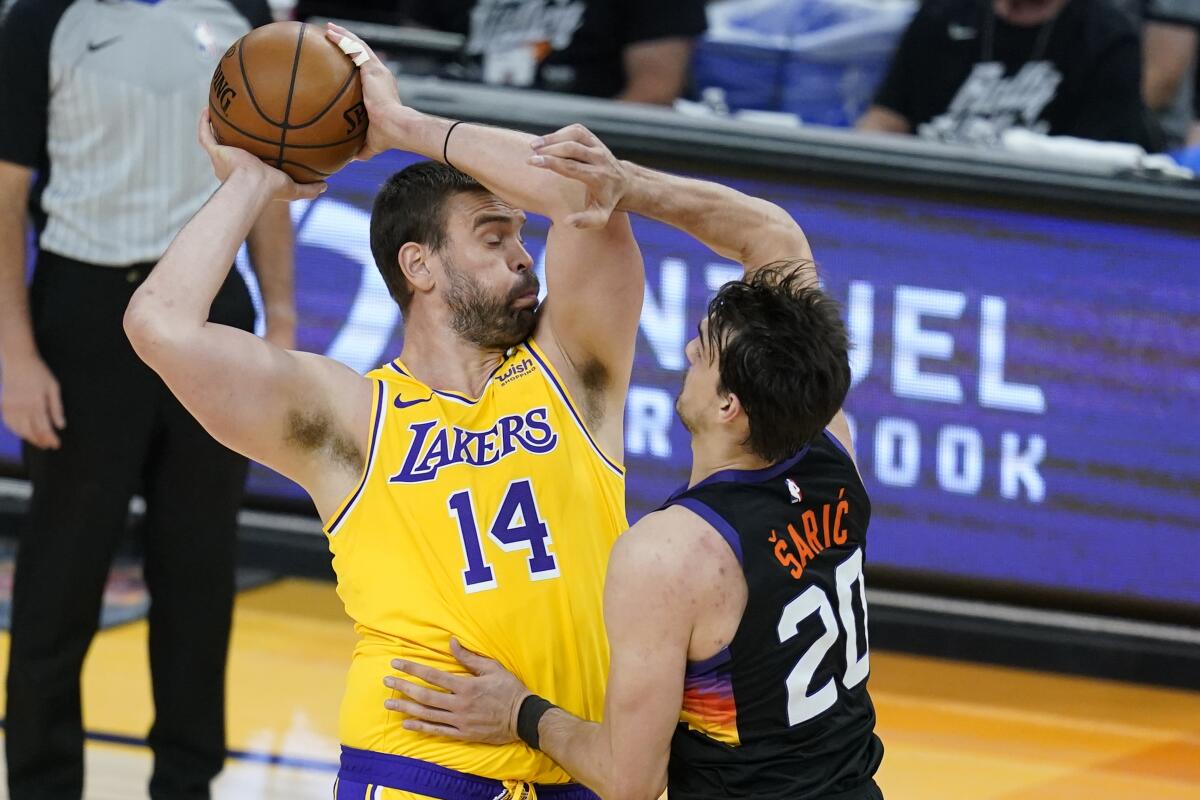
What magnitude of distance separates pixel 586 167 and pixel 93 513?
222 cm

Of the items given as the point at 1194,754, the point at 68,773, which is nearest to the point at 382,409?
the point at 68,773

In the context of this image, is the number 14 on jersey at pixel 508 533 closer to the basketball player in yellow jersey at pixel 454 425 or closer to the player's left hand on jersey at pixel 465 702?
the basketball player in yellow jersey at pixel 454 425

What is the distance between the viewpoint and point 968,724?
607cm

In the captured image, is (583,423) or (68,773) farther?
(68,773)

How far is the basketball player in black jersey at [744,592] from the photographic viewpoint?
2854mm

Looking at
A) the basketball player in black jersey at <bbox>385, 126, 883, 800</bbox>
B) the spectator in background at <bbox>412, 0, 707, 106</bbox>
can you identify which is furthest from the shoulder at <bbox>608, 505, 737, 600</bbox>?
the spectator in background at <bbox>412, 0, 707, 106</bbox>

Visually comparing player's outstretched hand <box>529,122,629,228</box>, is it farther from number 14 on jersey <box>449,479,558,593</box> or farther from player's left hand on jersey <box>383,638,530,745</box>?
player's left hand on jersey <box>383,638,530,745</box>

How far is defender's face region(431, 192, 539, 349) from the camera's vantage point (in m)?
3.53

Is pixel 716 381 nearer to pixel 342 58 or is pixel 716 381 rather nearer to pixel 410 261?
pixel 410 261

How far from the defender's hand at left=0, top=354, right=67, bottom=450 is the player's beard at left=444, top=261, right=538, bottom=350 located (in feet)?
5.24

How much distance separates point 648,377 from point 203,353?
11.1ft

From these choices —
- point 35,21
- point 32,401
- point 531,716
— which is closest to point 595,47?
point 35,21

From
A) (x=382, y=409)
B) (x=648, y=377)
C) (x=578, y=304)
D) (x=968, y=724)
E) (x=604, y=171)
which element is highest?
(x=604, y=171)

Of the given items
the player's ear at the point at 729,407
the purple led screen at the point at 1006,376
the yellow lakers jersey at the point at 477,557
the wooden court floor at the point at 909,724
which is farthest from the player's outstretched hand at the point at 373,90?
the purple led screen at the point at 1006,376
